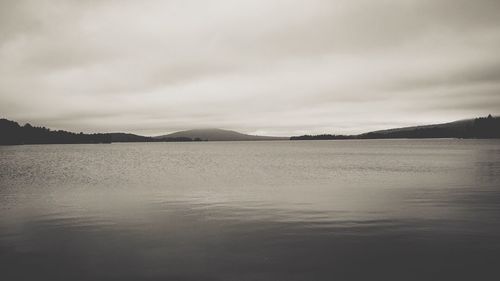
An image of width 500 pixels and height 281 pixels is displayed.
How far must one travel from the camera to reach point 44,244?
1594cm

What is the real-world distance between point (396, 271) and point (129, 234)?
1227 cm

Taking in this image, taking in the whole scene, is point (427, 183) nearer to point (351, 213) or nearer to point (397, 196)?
point (397, 196)

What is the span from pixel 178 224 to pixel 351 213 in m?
10.7

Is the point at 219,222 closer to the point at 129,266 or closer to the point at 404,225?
the point at 129,266

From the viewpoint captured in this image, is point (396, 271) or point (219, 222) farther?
point (219, 222)

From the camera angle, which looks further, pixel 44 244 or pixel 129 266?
pixel 44 244

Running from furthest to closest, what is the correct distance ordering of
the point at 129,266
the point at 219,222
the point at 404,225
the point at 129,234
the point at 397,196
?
1. the point at 397,196
2. the point at 219,222
3. the point at 404,225
4. the point at 129,234
5. the point at 129,266

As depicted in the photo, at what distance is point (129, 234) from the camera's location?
17641 millimetres

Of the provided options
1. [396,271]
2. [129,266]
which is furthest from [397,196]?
[129,266]

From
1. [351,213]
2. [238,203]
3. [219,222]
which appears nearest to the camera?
[219,222]

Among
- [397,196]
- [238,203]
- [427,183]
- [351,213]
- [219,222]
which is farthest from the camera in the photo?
[427,183]

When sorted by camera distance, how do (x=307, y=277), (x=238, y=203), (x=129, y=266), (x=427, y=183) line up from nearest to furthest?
1. (x=307, y=277)
2. (x=129, y=266)
3. (x=238, y=203)
4. (x=427, y=183)

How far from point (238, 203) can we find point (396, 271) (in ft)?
52.7

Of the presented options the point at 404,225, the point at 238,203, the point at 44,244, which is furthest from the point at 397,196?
the point at 44,244
